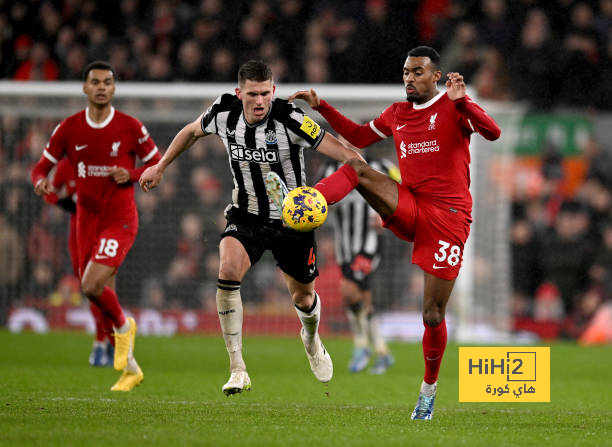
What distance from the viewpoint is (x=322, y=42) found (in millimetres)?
18672

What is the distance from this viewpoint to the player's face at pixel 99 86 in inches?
352

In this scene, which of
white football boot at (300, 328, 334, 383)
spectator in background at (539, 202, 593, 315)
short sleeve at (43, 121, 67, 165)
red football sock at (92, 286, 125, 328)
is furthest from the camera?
spectator in background at (539, 202, 593, 315)

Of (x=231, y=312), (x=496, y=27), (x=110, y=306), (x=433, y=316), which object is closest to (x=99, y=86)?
(x=110, y=306)

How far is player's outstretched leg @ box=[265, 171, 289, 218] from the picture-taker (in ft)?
22.1

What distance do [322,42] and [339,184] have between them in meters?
12.6

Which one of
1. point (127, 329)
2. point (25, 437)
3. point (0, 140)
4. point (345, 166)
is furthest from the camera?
point (0, 140)

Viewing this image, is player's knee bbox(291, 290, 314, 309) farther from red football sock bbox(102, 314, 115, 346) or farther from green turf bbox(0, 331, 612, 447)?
red football sock bbox(102, 314, 115, 346)

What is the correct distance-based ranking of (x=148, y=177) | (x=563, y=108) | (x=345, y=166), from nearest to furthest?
(x=345, y=166), (x=148, y=177), (x=563, y=108)

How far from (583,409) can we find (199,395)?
10.0 feet

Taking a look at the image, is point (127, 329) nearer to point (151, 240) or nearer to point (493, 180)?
point (151, 240)

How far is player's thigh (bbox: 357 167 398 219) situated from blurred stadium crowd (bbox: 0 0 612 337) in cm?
907

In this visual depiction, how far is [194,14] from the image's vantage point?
19.3 metres

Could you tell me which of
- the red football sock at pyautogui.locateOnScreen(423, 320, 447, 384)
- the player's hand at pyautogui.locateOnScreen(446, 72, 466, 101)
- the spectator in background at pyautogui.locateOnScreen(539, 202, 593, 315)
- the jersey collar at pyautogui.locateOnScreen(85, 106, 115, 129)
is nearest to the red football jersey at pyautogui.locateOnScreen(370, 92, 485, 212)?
the player's hand at pyautogui.locateOnScreen(446, 72, 466, 101)

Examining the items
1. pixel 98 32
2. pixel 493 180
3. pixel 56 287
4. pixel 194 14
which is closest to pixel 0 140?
pixel 56 287
